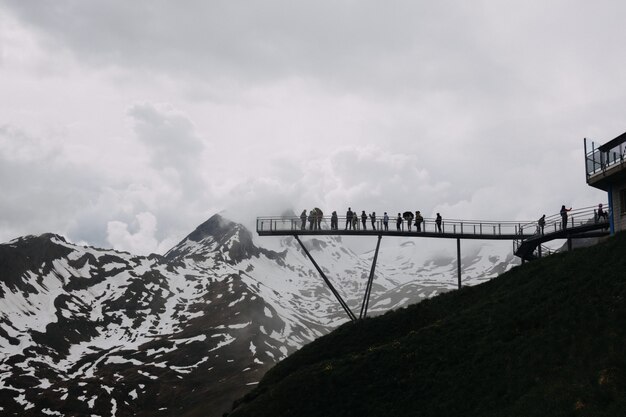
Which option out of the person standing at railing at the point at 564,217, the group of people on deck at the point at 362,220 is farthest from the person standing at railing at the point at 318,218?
the person standing at railing at the point at 564,217

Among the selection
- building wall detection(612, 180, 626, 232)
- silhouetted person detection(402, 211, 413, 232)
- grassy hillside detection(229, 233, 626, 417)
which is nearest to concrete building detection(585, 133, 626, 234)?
building wall detection(612, 180, 626, 232)

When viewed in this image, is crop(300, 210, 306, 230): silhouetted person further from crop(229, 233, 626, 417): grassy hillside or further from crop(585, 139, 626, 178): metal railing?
crop(585, 139, 626, 178): metal railing

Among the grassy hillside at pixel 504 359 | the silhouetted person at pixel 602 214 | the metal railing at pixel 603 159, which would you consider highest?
the metal railing at pixel 603 159

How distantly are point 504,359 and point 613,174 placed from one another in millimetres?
20210

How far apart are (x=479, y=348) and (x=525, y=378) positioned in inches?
220

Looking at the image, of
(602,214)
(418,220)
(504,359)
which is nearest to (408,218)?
(418,220)

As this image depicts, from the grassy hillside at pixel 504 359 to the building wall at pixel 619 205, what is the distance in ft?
19.7

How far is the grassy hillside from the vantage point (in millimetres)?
24531

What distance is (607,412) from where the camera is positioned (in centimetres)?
2092

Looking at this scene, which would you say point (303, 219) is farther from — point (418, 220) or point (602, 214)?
point (602, 214)

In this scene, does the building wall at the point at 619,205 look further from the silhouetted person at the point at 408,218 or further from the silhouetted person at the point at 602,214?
the silhouetted person at the point at 408,218

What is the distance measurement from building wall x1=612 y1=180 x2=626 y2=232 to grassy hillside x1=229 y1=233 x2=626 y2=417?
5998 millimetres

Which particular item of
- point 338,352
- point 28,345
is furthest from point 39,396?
point 338,352

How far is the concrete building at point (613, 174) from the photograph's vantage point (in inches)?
A: 1636
